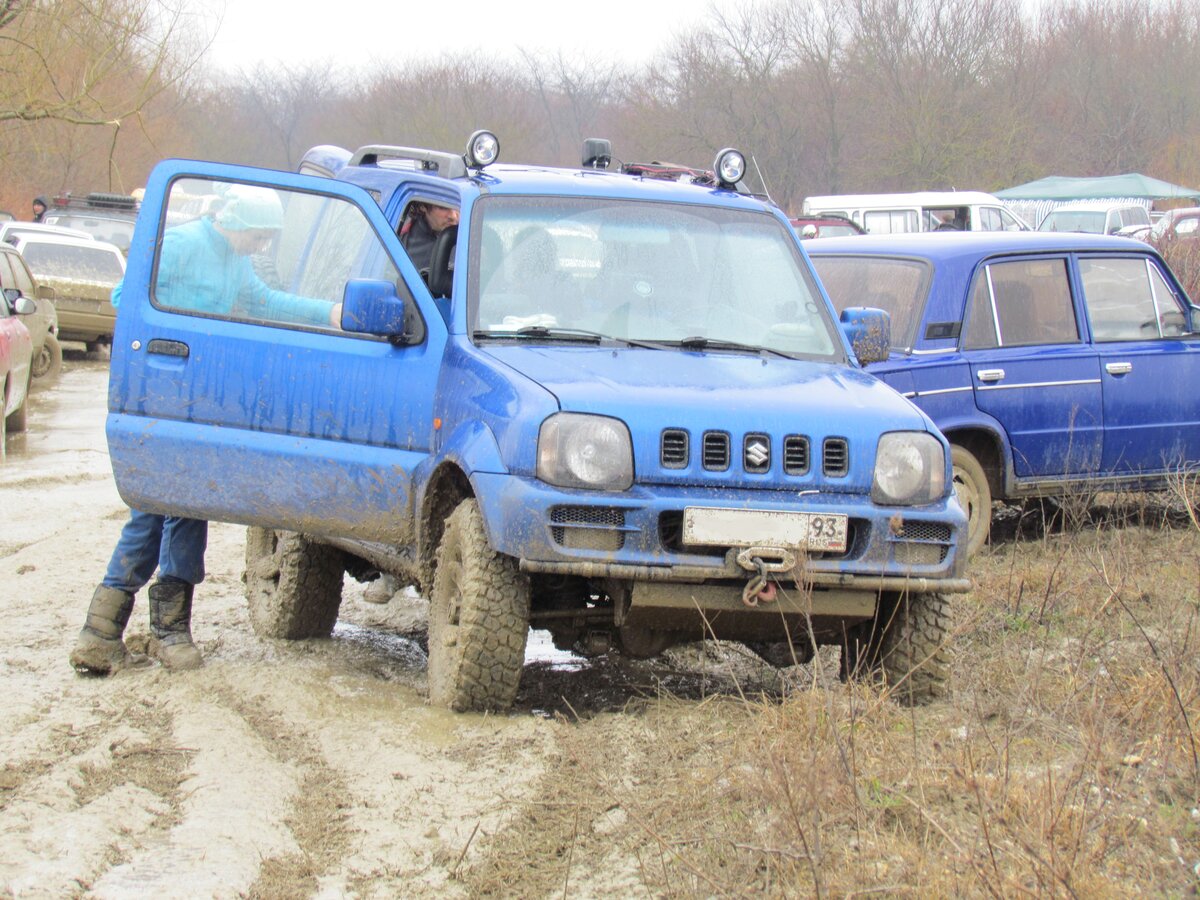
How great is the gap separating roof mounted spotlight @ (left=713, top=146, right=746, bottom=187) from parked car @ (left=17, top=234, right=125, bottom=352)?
1721cm

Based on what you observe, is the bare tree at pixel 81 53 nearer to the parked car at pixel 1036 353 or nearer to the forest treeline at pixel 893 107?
the parked car at pixel 1036 353

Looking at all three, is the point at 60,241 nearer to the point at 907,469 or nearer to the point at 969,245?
the point at 969,245

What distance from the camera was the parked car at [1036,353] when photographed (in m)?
8.25

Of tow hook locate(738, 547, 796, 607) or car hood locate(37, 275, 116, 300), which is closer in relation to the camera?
tow hook locate(738, 547, 796, 607)

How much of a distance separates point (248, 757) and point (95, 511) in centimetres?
560

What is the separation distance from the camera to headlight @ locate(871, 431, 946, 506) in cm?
509

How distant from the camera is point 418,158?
23.3 feet

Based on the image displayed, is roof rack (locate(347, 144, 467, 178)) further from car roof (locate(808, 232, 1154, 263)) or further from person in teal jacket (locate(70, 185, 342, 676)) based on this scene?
car roof (locate(808, 232, 1154, 263))

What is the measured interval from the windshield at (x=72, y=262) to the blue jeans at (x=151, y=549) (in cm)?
1726

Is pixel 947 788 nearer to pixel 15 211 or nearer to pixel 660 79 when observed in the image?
pixel 15 211

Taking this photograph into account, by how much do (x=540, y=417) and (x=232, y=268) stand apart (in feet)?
5.73

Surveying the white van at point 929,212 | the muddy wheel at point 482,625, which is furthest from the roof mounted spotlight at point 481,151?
the white van at point 929,212

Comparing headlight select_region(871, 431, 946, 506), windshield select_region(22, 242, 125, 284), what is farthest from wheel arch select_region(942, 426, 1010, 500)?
windshield select_region(22, 242, 125, 284)

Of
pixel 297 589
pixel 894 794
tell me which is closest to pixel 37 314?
pixel 297 589
